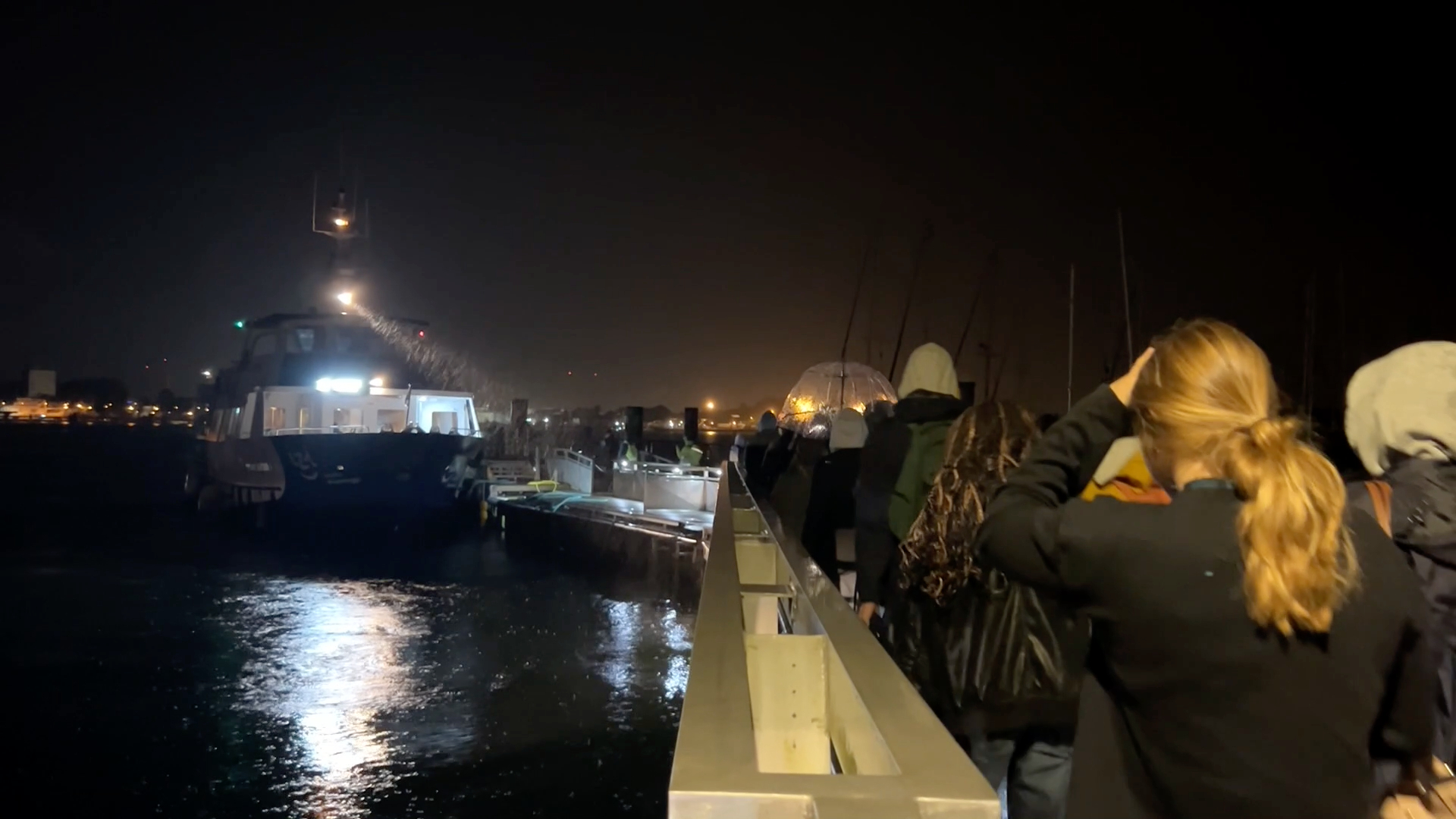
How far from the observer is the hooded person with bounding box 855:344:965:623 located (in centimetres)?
414

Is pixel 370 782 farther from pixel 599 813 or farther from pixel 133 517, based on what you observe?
pixel 133 517

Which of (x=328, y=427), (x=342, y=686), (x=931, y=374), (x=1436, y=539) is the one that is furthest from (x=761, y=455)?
(x=328, y=427)

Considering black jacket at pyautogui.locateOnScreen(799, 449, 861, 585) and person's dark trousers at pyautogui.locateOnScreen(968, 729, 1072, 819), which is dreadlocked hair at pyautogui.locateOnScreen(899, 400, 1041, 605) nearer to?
person's dark trousers at pyautogui.locateOnScreen(968, 729, 1072, 819)

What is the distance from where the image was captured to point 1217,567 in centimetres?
172

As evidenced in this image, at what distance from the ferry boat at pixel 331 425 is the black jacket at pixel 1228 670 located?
94.5 feet

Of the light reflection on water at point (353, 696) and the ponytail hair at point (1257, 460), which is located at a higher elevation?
the ponytail hair at point (1257, 460)

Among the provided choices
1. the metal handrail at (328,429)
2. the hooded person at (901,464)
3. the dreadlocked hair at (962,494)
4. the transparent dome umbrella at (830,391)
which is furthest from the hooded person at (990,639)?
the metal handrail at (328,429)

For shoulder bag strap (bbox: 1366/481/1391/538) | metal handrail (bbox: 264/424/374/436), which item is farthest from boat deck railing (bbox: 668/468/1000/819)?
metal handrail (bbox: 264/424/374/436)

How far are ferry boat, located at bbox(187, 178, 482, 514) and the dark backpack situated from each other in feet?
87.4

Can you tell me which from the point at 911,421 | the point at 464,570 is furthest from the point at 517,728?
the point at 464,570

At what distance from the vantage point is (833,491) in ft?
25.4

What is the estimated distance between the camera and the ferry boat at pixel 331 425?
2852 centimetres

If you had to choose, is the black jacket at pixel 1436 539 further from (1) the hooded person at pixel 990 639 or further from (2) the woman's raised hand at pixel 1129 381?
(1) the hooded person at pixel 990 639

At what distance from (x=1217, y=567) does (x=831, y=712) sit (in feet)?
3.90
